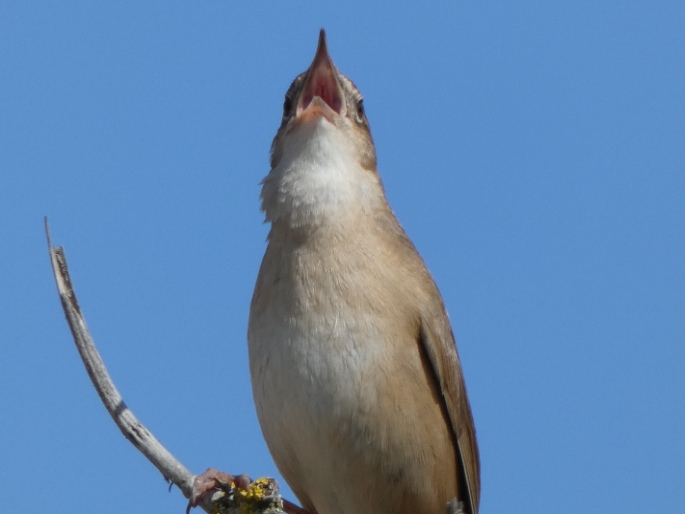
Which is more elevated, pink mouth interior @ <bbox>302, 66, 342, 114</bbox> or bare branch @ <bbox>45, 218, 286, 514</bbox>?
pink mouth interior @ <bbox>302, 66, 342, 114</bbox>

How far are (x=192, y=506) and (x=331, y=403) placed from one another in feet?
2.92

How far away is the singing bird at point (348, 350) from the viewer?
5027 mm

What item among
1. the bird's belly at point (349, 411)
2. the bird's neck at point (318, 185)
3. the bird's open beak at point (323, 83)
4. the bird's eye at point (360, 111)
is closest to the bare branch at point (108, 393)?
the bird's belly at point (349, 411)

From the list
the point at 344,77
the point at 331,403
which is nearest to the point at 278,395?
the point at 331,403

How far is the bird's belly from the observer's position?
5000mm

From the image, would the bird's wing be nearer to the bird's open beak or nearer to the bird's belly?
the bird's belly

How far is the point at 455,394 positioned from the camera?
18.4 ft

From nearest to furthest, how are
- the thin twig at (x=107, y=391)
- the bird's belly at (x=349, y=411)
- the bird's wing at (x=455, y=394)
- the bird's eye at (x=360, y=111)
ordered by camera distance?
1. the thin twig at (x=107, y=391)
2. the bird's belly at (x=349, y=411)
3. the bird's wing at (x=455, y=394)
4. the bird's eye at (x=360, y=111)

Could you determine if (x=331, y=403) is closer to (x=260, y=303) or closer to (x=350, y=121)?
(x=260, y=303)

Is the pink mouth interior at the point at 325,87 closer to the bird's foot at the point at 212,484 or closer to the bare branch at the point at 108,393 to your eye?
the bare branch at the point at 108,393

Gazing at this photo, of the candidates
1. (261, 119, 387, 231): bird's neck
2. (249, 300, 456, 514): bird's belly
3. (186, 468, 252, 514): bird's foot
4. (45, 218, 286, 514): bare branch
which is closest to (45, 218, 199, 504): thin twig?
(45, 218, 286, 514): bare branch

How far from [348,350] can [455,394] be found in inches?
35.8

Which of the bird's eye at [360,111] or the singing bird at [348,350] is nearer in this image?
the singing bird at [348,350]

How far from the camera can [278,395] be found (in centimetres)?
511
